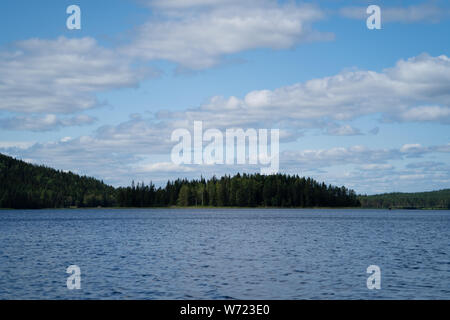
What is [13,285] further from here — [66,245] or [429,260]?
[429,260]

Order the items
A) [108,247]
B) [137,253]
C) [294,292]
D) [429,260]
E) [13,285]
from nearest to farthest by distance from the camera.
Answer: [294,292] → [13,285] → [429,260] → [137,253] → [108,247]

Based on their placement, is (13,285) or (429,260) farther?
(429,260)

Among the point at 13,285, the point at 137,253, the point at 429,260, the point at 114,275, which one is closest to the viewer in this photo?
the point at 13,285

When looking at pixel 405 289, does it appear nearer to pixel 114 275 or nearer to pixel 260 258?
pixel 260 258

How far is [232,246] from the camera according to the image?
7950 centimetres

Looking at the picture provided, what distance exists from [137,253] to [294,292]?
34513 mm

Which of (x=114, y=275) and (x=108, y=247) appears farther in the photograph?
(x=108, y=247)
